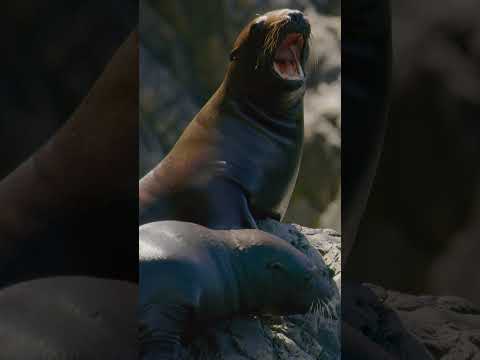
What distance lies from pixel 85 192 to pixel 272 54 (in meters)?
1.11

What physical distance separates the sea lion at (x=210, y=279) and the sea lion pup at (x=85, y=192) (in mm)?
487

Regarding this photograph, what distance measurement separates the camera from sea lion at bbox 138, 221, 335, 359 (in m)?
3.13

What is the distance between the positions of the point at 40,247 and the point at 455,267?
2.19m

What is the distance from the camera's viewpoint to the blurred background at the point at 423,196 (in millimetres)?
4141

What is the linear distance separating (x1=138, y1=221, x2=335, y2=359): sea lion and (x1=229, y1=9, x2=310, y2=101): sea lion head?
2.20 feet

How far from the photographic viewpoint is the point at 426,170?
4145 mm

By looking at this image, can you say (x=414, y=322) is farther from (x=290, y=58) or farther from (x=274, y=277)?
(x=290, y=58)

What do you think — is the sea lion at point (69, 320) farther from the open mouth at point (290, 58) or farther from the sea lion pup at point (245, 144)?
the open mouth at point (290, 58)

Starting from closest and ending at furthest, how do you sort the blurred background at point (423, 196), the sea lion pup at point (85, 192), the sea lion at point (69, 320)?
the sea lion at point (69, 320), the sea lion pup at point (85, 192), the blurred background at point (423, 196)

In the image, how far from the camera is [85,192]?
366 cm

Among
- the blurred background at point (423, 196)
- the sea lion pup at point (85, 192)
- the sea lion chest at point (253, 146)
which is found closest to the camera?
the sea lion chest at point (253, 146)

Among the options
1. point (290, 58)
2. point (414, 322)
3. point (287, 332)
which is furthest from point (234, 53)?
point (414, 322)

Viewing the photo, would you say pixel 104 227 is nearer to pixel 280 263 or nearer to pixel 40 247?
pixel 40 247

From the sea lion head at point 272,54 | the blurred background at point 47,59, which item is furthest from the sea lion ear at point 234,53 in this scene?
the blurred background at point 47,59
